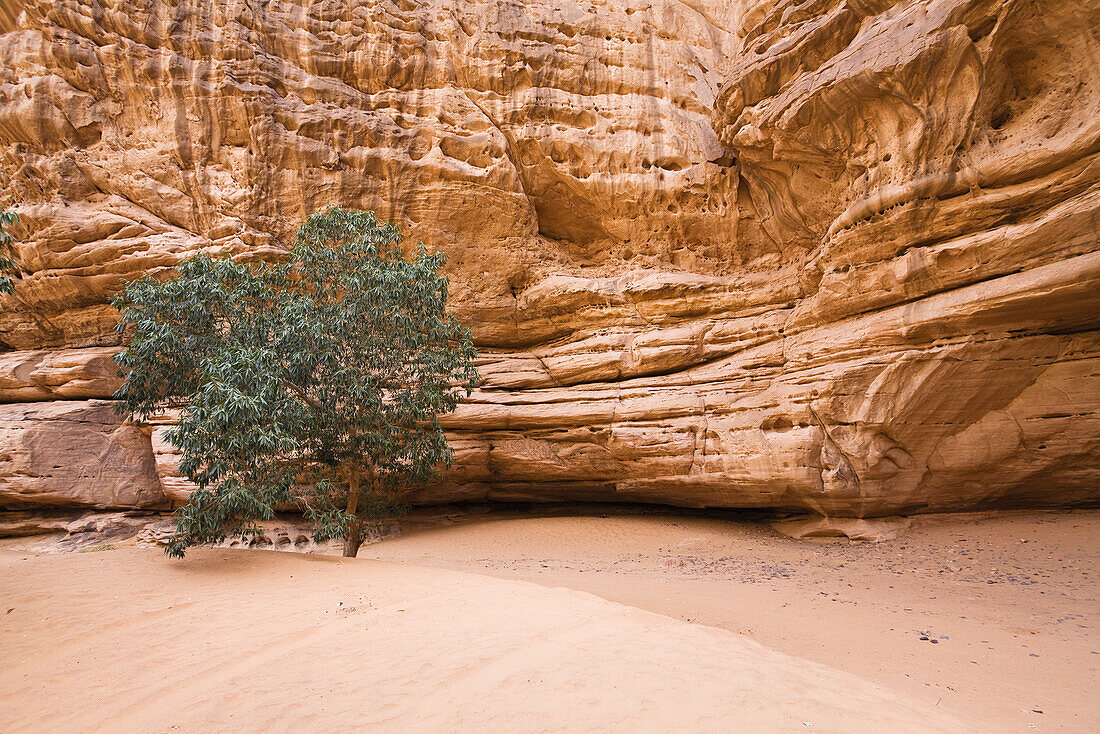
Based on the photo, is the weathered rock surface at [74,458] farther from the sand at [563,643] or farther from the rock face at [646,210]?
the sand at [563,643]

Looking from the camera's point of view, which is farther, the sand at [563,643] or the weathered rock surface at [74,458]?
the weathered rock surface at [74,458]

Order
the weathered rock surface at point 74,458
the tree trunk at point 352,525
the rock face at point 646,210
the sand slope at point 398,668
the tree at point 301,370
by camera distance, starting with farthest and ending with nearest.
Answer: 1. the weathered rock surface at point 74,458
2. the tree trunk at point 352,525
3. the rock face at point 646,210
4. the tree at point 301,370
5. the sand slope at point 398,668

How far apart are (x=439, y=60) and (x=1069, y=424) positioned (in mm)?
17046

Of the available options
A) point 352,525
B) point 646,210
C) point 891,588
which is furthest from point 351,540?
point 646,210

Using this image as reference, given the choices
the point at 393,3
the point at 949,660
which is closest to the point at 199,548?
the point at 949,660

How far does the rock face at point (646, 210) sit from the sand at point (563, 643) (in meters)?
2.80

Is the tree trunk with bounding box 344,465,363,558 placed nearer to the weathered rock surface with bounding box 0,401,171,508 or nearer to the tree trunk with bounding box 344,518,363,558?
the tree trunk with bounding box 344,518,363,558

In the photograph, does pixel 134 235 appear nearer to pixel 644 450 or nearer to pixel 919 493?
pixel 644 450

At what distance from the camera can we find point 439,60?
15078 millimetres

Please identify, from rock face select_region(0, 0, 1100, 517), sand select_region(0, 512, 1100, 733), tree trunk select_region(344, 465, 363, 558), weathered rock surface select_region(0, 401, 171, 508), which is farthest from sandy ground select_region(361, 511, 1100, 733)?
weathered rock surface select_region(0, 401, 171, 508)

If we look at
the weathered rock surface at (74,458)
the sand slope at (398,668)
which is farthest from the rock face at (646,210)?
the sand slope at (398,668)

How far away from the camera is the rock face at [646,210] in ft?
31.2

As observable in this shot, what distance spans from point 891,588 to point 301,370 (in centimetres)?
1092

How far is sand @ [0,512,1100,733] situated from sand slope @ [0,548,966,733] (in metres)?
0.02
